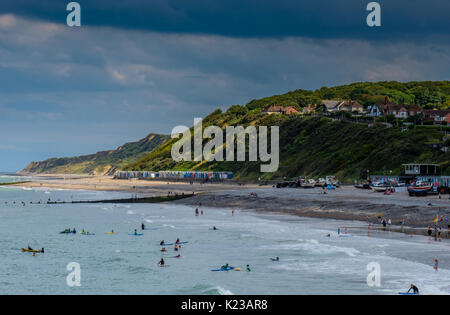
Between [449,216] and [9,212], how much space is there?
7756 centimetres

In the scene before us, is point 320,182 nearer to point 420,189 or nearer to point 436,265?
point 420,189

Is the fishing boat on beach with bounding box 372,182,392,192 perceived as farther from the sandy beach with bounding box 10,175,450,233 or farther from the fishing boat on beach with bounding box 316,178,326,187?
the fishing boat on beach with bounding box 316,178,326,187

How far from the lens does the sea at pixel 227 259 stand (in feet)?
127

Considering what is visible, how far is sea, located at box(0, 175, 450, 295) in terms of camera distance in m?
38.6

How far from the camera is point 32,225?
264 ft

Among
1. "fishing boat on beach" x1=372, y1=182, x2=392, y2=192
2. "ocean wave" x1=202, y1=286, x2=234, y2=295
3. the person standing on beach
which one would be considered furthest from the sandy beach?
"ocean wave" x1=202, y1=286, x2=234, y2=295

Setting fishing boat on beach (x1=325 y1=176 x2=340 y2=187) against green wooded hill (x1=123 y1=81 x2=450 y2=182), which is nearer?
fishing boat on beach (x1=325 y1=176 x2=340 y2=187)

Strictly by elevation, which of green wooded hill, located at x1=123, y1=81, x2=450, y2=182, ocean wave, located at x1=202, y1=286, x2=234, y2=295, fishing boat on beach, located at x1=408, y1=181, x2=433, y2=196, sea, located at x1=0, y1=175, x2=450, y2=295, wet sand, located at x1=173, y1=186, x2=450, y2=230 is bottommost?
ocean wave, located at x1=202, y1=286, x2=234, y2=295

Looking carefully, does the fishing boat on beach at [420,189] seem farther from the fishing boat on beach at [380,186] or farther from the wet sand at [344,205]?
the fishing boat on beach at [380,186]

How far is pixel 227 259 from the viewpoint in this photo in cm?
4866

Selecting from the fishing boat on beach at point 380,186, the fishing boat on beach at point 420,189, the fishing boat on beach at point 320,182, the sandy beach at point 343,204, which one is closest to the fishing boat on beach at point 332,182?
the fishing boat on beach at point 320,182

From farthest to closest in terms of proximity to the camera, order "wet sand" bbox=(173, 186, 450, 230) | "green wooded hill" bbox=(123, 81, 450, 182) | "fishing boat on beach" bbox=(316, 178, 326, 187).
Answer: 1. "fishing boat on beach" bbox=(316, 178, 326, 187)
2. "green wooded hill" bbox=(123, 81, 450, 182)
3. "wet sand" bbox=(173, 186, 450, 230)

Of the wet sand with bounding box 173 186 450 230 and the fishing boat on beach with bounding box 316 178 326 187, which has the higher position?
the fishing boat on beach with bounding box 316 178 326 187

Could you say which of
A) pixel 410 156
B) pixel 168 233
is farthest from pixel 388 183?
pixel 168 233
